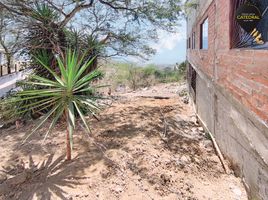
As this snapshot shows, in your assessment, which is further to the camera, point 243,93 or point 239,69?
point 239,69

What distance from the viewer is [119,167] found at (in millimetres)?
4039

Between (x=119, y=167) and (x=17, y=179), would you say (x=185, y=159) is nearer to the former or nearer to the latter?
(x=119, y=167)

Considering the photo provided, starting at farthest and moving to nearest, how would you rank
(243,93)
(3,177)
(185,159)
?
(185,159), (3,177), (243,93)

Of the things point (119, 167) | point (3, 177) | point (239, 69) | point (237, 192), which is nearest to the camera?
point (239, 69)

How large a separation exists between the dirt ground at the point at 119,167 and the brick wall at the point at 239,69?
1413mm

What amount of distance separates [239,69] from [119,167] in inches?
92.3

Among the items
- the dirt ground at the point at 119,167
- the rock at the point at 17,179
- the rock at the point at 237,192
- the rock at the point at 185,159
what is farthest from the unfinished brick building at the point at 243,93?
the rock at the point at 17,179

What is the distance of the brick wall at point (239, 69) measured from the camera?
233 centimetres

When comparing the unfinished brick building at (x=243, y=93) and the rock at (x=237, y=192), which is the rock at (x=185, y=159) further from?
the rock at (x=237, y=192)

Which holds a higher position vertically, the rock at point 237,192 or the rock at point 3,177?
the rock at point 3,177

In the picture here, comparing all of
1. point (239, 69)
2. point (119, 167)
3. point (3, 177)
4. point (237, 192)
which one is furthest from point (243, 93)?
point (3, 177)

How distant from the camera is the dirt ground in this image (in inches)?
135

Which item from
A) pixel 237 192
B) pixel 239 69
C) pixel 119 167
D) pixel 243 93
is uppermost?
pixel 239 69

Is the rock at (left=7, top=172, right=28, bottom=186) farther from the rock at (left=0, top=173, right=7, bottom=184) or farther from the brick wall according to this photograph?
the brick wall
